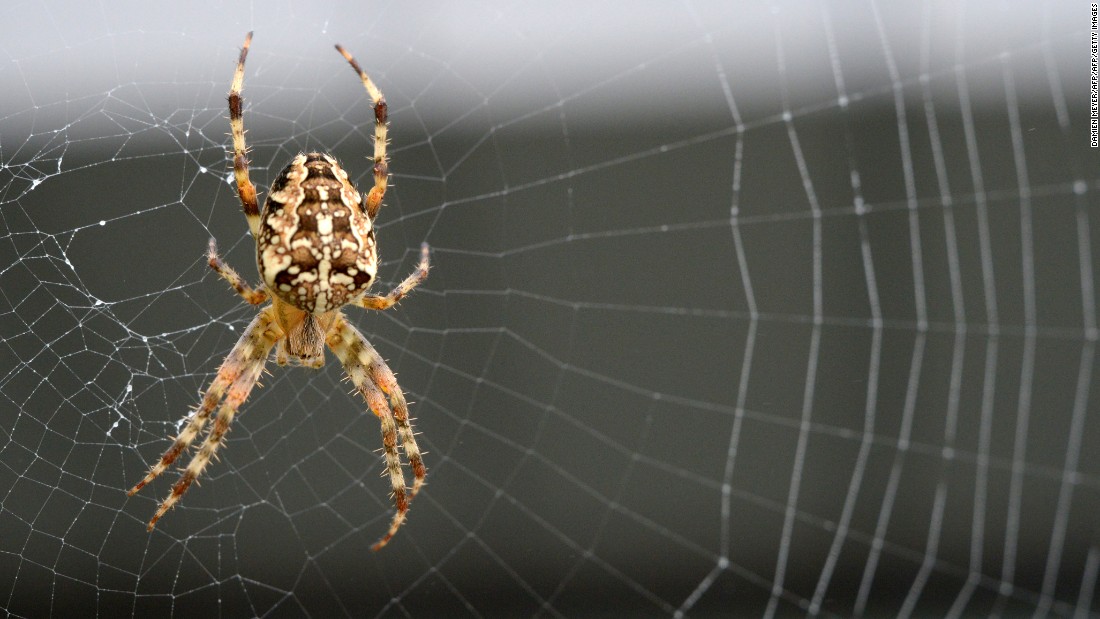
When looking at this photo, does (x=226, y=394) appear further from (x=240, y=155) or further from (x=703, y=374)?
(x=703, y=374)

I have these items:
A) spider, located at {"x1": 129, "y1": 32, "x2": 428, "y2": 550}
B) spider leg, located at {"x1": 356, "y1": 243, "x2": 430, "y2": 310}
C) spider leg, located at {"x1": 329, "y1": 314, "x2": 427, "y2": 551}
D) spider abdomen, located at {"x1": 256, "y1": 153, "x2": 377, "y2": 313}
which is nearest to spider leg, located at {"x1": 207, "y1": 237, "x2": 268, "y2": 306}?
spider, located at {"x1": 129, "y1": 32, "x2": 428, "y2": 550}

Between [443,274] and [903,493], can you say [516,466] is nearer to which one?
[443,274]

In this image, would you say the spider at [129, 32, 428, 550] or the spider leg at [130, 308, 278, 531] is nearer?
the spider at [129, 32, 428, 550]

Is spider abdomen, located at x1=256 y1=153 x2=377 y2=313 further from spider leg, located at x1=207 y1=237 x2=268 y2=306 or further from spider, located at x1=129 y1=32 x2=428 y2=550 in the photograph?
spider leg, located at x1=207 y1=237 x2=268 y2=306

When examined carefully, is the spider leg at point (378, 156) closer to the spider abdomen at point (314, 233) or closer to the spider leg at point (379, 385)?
the spider abdomen at point (314, 233)

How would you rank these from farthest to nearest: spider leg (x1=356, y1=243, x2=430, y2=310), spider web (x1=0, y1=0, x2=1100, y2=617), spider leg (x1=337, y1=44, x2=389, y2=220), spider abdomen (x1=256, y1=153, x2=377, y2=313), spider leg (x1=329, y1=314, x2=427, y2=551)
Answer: spider web (x1=0, y1=0, x2=1100, y2=617) < spider leg (x1=329, y1=314, x2=427, y2=551) < spider leg (x1=356, y1=243, x2=430, y2=310) < spider leg (x1=337, y1=44, x2=389, y2=220) < spider abdomen (x1=256, y1=153, x2=377, y2=313)

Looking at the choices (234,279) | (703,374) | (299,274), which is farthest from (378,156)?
(703,374)

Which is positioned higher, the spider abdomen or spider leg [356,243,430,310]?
the spider abdomen
